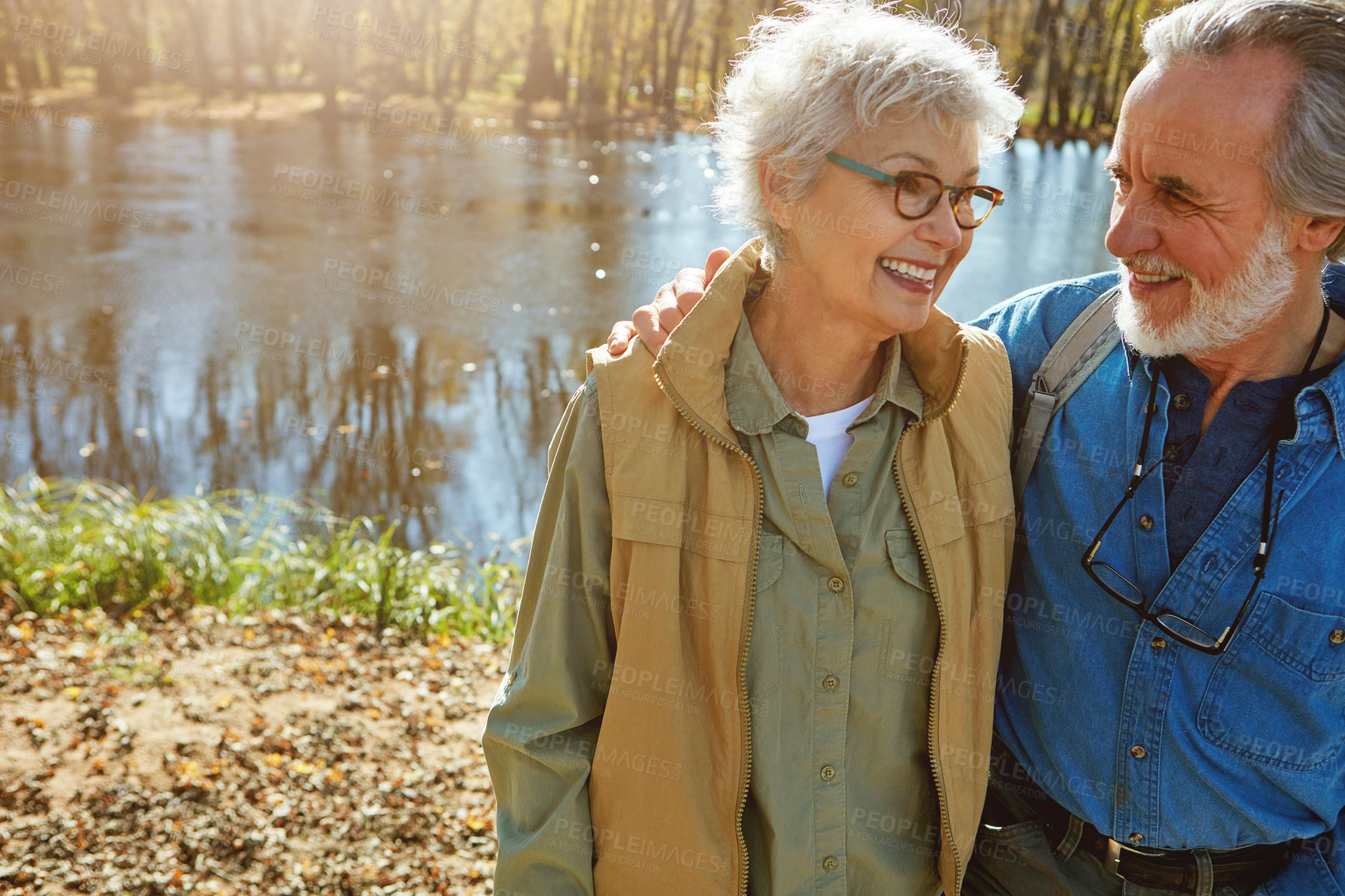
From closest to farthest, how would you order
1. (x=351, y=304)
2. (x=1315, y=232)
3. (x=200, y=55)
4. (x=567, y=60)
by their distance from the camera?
(x=1315, y=232) < (x=351, y=304) < (x=567, y=60) < (x=200, y=55)

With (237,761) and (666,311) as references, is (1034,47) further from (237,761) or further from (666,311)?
(237,761)

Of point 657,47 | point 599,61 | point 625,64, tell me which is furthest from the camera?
point 599,61

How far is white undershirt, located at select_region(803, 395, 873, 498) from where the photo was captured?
6.88 ft

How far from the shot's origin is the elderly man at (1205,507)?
6.37 ft

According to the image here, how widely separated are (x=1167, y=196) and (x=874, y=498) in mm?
848

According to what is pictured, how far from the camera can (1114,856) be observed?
209cm

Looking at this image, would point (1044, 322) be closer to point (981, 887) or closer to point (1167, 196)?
point (1167, 196)

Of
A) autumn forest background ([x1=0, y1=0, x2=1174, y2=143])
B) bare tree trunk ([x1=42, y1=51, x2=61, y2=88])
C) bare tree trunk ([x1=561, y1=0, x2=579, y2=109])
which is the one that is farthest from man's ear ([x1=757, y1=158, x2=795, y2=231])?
bare tree trunk ([x1=42, y1=51, x2=61, y2=88])

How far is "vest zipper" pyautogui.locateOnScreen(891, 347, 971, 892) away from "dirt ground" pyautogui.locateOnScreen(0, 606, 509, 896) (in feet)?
6.95

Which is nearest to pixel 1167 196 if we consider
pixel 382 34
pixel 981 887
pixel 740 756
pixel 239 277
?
pixel 740 756

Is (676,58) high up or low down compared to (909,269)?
up

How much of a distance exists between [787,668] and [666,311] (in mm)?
760

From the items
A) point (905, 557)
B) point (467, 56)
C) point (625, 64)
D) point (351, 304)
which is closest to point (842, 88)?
point (905, 557)

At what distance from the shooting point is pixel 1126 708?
2.05m
